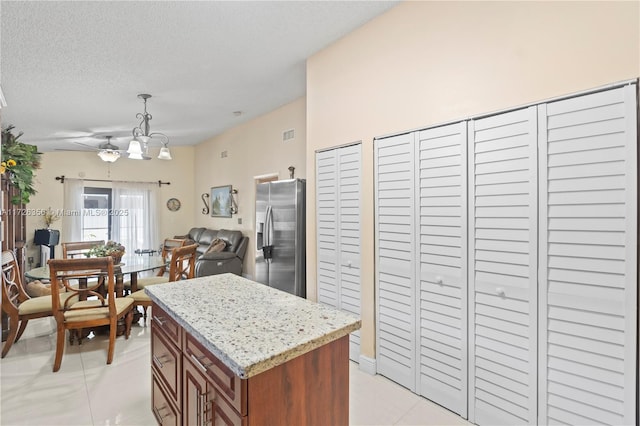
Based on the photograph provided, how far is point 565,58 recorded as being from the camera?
5.47ft

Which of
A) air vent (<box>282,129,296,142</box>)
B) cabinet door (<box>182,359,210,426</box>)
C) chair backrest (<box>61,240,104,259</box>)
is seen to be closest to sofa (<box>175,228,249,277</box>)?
chair backrest (<box>61,240,104,259</box>)

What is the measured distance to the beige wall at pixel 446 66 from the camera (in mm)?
1584

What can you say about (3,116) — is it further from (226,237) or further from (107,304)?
(226,237)

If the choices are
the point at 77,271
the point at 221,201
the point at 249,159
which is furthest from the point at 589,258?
the point at 221,201

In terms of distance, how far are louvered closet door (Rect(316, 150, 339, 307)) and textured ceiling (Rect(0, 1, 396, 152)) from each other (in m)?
1.15

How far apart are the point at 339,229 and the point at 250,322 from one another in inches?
66.4

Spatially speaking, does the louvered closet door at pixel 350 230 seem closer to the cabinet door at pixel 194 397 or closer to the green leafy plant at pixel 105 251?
the cabinet door at pixel 194 397

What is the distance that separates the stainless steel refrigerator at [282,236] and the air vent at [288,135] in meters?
1.04

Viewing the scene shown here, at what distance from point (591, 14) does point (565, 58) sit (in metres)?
0.21

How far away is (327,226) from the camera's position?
3086 millimetres

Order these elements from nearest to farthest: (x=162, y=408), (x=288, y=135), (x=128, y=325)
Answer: (x=162, y=408) < (x=128, y=325) < (x=288, y=135)

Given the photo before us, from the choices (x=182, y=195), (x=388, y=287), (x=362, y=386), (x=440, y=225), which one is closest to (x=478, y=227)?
(x=440, y=225)

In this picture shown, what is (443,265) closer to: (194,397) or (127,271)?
(194,397)

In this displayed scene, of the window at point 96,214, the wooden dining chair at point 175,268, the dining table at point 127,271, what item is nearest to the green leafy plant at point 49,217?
the window at point 96,214
